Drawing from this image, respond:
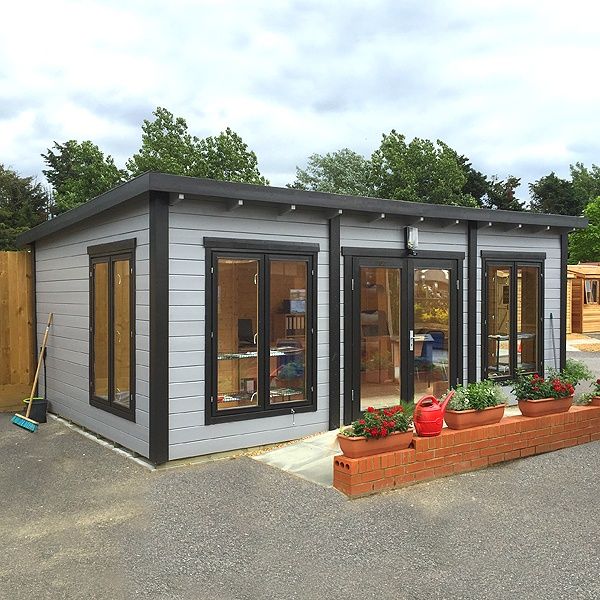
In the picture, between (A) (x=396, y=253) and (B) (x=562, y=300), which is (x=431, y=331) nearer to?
(A) (x=396, y=253)

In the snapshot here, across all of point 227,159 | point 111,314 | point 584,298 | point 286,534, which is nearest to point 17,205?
point 227,159

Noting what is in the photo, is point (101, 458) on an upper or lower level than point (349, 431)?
lower

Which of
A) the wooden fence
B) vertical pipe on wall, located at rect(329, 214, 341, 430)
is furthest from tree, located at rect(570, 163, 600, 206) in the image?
the wooden fence

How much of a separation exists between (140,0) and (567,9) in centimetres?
602

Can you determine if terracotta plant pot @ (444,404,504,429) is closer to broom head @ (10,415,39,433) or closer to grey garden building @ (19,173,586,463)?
grey garden building @ (19,173,586,463)

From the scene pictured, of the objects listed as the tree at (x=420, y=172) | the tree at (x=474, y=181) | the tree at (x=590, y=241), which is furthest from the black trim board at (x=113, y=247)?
the tree at (x=474, y=181)

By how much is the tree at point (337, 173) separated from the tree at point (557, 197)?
14.0 m

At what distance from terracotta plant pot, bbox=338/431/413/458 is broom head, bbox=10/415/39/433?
407 cm

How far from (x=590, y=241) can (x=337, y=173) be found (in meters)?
16.3

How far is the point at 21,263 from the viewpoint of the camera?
8.77m

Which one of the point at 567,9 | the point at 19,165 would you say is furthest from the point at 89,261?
the point at 19,165

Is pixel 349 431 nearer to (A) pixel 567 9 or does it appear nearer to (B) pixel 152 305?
(B) pixel 152 305

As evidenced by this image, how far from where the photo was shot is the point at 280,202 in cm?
565

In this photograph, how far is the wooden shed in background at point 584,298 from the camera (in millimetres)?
21375
